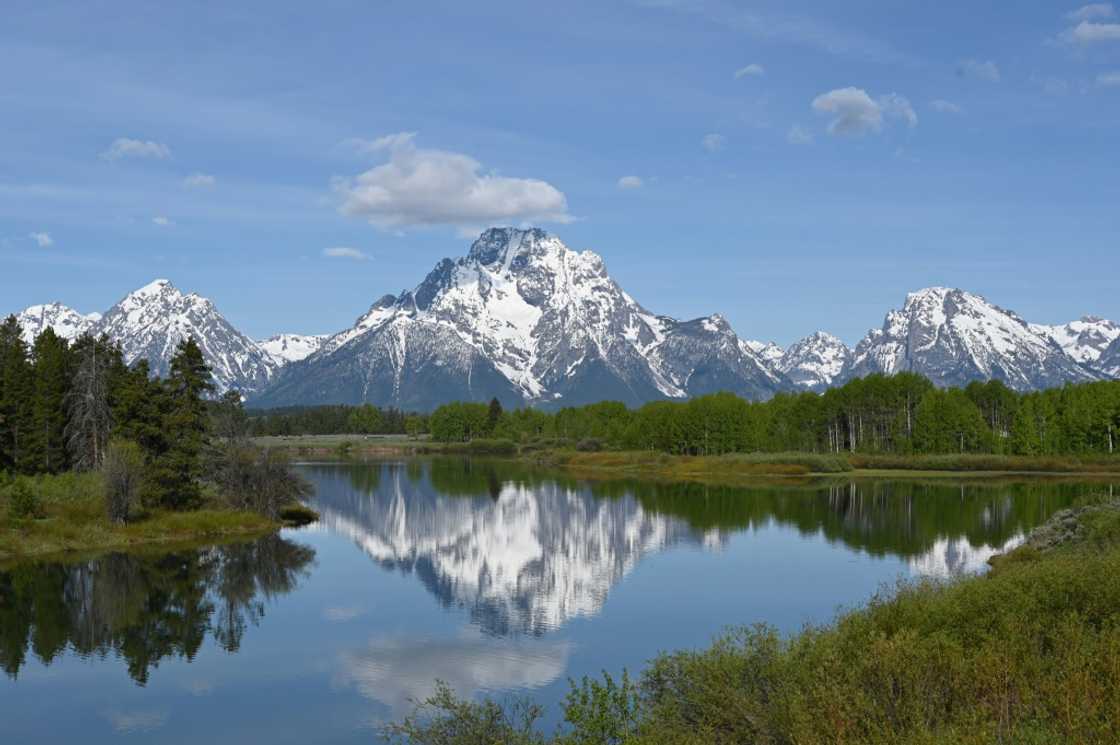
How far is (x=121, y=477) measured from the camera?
72375 millimetres

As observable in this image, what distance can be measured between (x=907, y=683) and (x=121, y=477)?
66583 mm

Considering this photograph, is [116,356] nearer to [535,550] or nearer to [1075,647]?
[535,550]

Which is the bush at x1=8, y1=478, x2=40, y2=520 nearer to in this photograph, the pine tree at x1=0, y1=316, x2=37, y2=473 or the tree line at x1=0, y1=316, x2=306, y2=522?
the tree line at x1=0, y1=316, x2=306, y2=522

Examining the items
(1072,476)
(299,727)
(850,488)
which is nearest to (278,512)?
(299,727)

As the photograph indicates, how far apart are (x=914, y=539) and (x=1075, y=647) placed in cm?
5953

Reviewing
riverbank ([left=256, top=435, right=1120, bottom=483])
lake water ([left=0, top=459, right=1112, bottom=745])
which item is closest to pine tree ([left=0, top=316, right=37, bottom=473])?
lake water ([left=0, top=459, right=1112, bottom=745])

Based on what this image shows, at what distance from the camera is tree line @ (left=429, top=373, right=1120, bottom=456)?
160 meters

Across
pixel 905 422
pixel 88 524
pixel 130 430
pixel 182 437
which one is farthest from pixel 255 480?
pixel 905 422

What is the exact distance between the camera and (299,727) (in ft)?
105

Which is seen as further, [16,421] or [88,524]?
[16,421]

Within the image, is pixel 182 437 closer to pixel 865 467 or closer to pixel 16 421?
pixel 16 421

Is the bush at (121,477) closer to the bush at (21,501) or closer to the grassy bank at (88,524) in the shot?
the grassy bank at (88,524)

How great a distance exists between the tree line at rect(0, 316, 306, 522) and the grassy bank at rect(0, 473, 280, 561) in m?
1.90

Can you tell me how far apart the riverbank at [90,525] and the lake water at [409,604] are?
4.08 m
